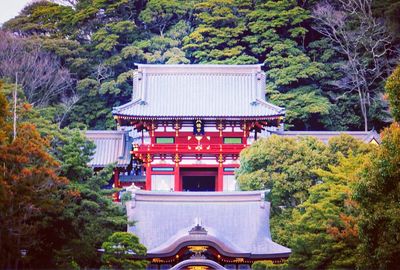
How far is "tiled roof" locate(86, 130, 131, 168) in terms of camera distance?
38.3 metres

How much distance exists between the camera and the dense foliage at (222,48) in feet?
142

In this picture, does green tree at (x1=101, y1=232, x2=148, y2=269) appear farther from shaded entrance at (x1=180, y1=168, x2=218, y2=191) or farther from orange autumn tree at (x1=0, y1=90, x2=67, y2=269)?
shaded entrance at (x1=180, y1=168, x2=218, y2=191)

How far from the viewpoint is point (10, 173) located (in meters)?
19.8

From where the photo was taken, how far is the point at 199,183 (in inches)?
1580

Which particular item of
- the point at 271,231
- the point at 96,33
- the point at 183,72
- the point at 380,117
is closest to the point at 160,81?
the point at 183,72

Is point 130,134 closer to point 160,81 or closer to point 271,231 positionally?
point 160,81

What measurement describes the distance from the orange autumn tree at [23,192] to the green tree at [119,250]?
7.74ft

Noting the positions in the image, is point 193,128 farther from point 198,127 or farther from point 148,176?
point 148,176

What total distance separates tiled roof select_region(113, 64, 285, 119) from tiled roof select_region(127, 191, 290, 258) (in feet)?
27.3

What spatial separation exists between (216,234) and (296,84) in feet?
67.0

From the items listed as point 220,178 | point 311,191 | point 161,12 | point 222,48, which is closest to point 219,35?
point 222,48

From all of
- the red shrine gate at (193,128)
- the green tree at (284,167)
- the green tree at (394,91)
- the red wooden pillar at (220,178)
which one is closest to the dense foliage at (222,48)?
the red shrine gate at (193,128)

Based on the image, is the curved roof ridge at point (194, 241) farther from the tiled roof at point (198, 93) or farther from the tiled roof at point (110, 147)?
the tiled roof at point (110, 147)

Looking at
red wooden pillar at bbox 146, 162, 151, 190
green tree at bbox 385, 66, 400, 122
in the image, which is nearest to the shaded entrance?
red wooden pillar at bbox 146, 162, 151, 190
